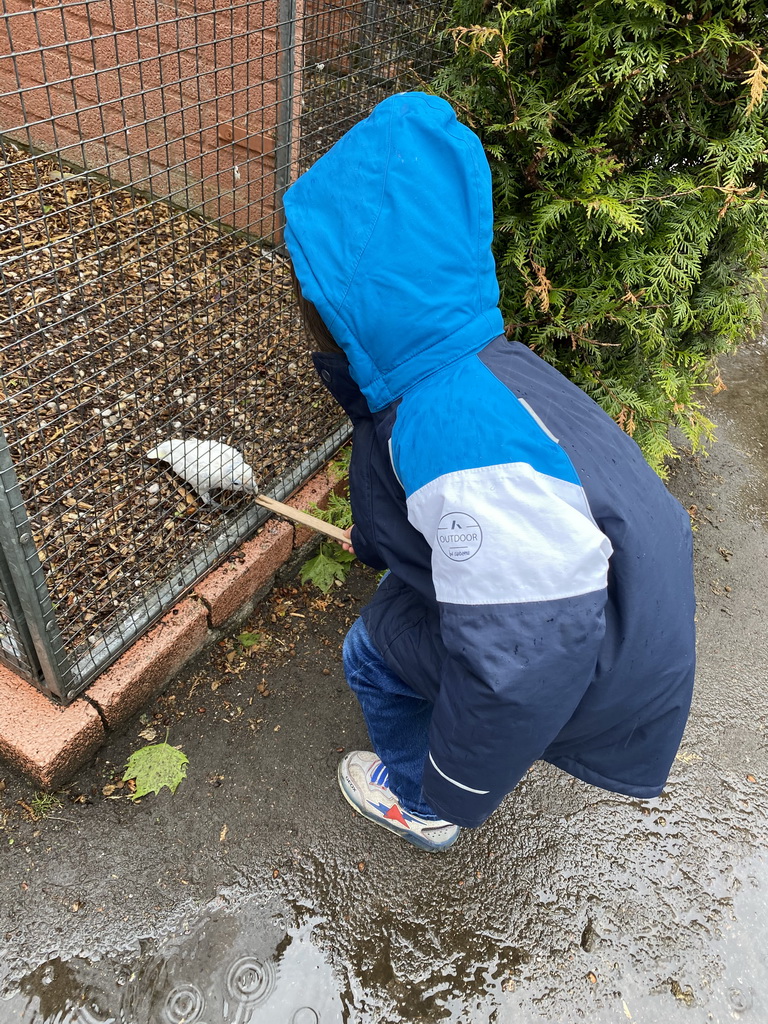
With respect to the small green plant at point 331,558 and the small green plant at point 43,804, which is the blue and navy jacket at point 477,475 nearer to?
the small green plant at point 43,804

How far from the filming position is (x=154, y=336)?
3.20m

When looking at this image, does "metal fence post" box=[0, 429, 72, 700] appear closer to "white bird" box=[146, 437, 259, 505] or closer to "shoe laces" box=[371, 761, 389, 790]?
"white bird" box=[146, 437, 259, 505]

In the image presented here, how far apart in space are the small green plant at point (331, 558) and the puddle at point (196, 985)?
1314mm

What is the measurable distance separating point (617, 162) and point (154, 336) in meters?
1.97

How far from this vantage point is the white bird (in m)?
2.72

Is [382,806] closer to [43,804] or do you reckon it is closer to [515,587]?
[43,804]

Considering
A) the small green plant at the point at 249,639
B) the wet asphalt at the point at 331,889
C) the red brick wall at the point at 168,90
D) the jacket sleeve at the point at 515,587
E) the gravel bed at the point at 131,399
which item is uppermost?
the jacket sleeve at the point at 515,587

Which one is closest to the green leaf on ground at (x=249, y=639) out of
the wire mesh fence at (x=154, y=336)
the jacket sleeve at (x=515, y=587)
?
the wire mesh fence at (x=154, y=336)

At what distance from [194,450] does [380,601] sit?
3.69ft

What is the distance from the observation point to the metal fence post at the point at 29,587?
1.80 metres

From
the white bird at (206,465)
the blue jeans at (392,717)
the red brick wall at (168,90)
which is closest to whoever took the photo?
the blue jeans at (392,717)

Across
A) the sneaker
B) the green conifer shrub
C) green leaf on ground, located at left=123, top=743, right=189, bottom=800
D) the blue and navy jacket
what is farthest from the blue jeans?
the green conifer shrub

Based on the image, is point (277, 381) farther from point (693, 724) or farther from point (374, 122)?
point (693, 724)

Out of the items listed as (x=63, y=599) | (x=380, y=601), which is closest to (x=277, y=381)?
(x=63, y=599)
